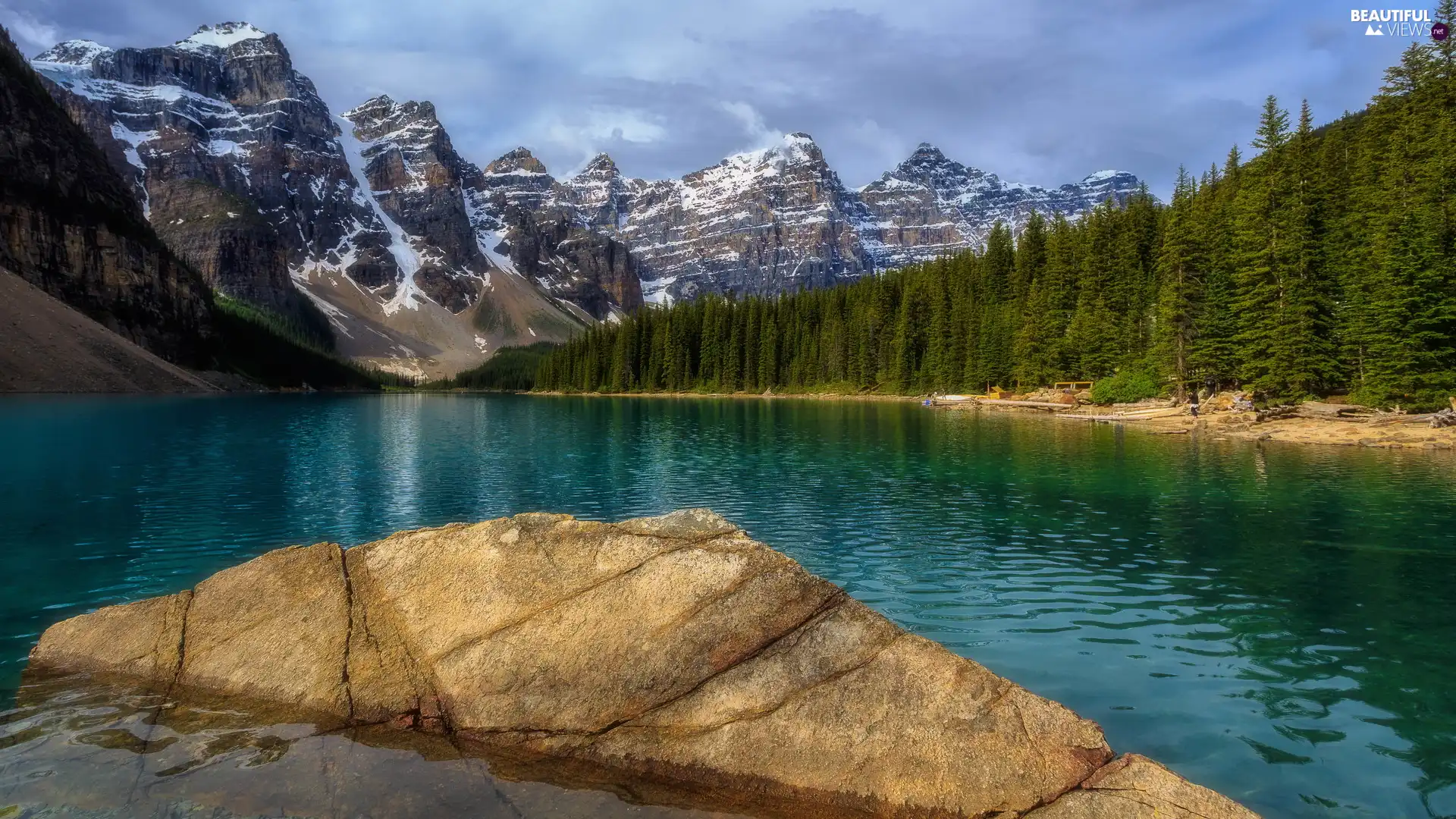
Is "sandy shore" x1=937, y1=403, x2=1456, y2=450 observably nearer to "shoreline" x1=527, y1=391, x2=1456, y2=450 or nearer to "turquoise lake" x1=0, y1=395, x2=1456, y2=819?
"shoreline" x1=527, y1=391, x2=1456, y2=450

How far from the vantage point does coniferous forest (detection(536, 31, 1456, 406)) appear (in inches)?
2035

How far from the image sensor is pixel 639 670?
853 cm

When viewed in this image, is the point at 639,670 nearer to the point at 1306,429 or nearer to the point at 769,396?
the point at 1306,429

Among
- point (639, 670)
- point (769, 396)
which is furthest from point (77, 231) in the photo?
point (639, 670)

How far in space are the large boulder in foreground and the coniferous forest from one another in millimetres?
59749

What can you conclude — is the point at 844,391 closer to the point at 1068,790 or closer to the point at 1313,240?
the point at 1313,240

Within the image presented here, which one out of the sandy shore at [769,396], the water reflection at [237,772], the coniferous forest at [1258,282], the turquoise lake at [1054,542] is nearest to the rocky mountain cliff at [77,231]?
the sandy shore at [769,396]

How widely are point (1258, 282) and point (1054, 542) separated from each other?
184ft

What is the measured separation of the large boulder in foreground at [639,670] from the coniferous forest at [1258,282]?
196 feet

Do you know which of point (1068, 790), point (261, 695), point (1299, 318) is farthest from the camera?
point (1299, 318)

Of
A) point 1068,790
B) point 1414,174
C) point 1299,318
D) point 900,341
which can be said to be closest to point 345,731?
point 1068,790

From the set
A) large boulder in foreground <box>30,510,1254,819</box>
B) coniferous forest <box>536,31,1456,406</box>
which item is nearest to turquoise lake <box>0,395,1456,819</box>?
large boulder in foreground <box>30,510,1254,819</box>

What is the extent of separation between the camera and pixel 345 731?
8.70 m

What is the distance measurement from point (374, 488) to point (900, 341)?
372 feet
